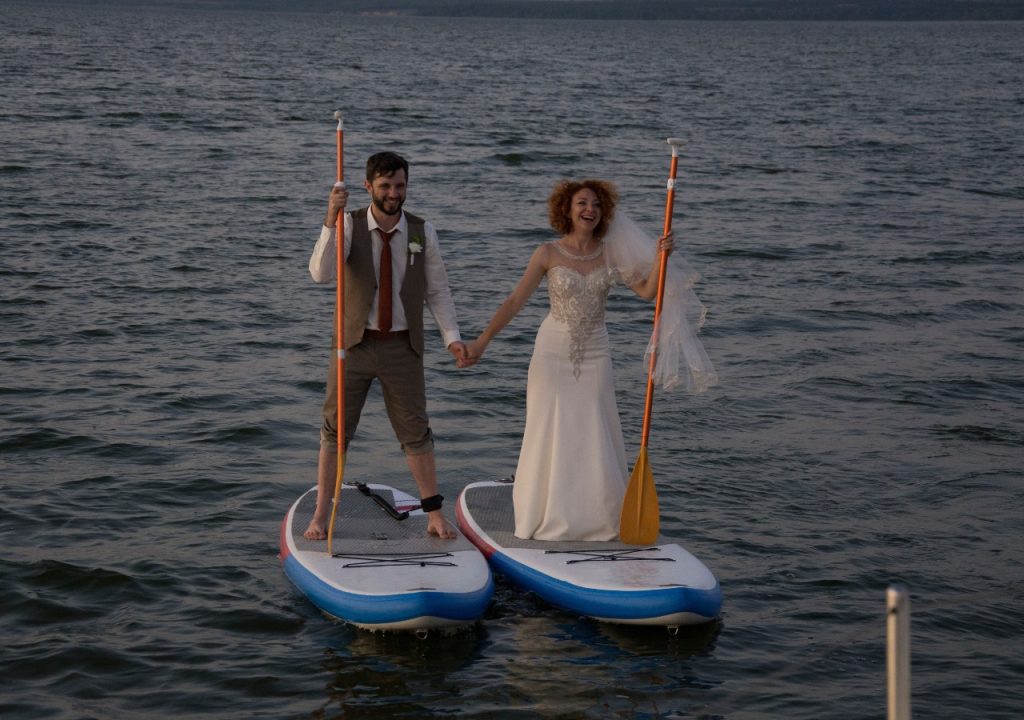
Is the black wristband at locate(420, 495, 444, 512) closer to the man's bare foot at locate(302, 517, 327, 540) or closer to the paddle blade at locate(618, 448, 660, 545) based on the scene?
the man's bare foot at locate(302, 517, 327, 540)

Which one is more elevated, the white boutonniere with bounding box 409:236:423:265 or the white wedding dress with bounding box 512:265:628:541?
the white boutonniere with bounding box 409:236:423:265

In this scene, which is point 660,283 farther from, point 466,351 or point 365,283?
point 365,283

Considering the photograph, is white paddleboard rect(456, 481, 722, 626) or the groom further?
the groom

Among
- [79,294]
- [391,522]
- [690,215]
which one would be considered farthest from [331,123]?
[391,522]

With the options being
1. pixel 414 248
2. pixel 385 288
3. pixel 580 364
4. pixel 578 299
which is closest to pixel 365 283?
pixel 385 288

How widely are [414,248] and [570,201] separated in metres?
1.05

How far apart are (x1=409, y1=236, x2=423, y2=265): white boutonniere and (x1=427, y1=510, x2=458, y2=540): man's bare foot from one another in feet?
5.01

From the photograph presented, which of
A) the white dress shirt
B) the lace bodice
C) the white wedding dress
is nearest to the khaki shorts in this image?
the white dress shirt

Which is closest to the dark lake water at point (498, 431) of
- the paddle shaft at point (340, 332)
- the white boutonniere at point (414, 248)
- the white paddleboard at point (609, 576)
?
the white paddleboard at point (609, 576)

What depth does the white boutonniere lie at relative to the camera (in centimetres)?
779

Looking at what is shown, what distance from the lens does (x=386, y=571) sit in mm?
7730

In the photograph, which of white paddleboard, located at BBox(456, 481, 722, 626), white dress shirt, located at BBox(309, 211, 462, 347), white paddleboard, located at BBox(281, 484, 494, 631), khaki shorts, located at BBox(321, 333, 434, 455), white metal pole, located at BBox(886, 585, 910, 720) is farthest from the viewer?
khaki shorts, located at BBox(321, 333, 434, 455)

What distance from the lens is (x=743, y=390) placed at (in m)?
13.3

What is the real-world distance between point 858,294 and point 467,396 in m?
6.76
